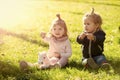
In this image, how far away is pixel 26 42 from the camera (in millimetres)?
12070

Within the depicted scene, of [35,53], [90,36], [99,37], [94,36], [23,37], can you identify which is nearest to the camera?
[90,36]

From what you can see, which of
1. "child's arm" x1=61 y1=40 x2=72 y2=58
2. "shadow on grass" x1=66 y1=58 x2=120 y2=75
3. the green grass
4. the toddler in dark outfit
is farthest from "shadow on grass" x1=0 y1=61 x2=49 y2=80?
the toddler in dark outfit

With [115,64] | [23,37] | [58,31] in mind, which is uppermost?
[58,31]

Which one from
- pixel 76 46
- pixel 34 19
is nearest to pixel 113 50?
pixel 76 46

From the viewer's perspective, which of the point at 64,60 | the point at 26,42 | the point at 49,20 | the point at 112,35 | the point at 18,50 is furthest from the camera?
the point at 49,20

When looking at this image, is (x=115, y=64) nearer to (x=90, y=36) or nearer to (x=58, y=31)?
(x=90, y=36)

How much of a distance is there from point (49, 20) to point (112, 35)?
5315mm

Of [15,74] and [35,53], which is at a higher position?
[15,74]

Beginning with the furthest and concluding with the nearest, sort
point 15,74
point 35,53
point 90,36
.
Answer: point 35,53
point 90,36
point 15,74

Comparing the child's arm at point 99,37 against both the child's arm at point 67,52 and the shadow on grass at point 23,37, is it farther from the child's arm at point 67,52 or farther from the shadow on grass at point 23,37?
the shadow on grass at point 23,37

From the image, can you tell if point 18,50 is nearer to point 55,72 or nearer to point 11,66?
point 11,66

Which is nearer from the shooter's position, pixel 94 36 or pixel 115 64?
pixel 94 36

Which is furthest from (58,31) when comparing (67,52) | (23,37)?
(23,37)

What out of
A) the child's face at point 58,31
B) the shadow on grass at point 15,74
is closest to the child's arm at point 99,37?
the child's face at point 58,31
